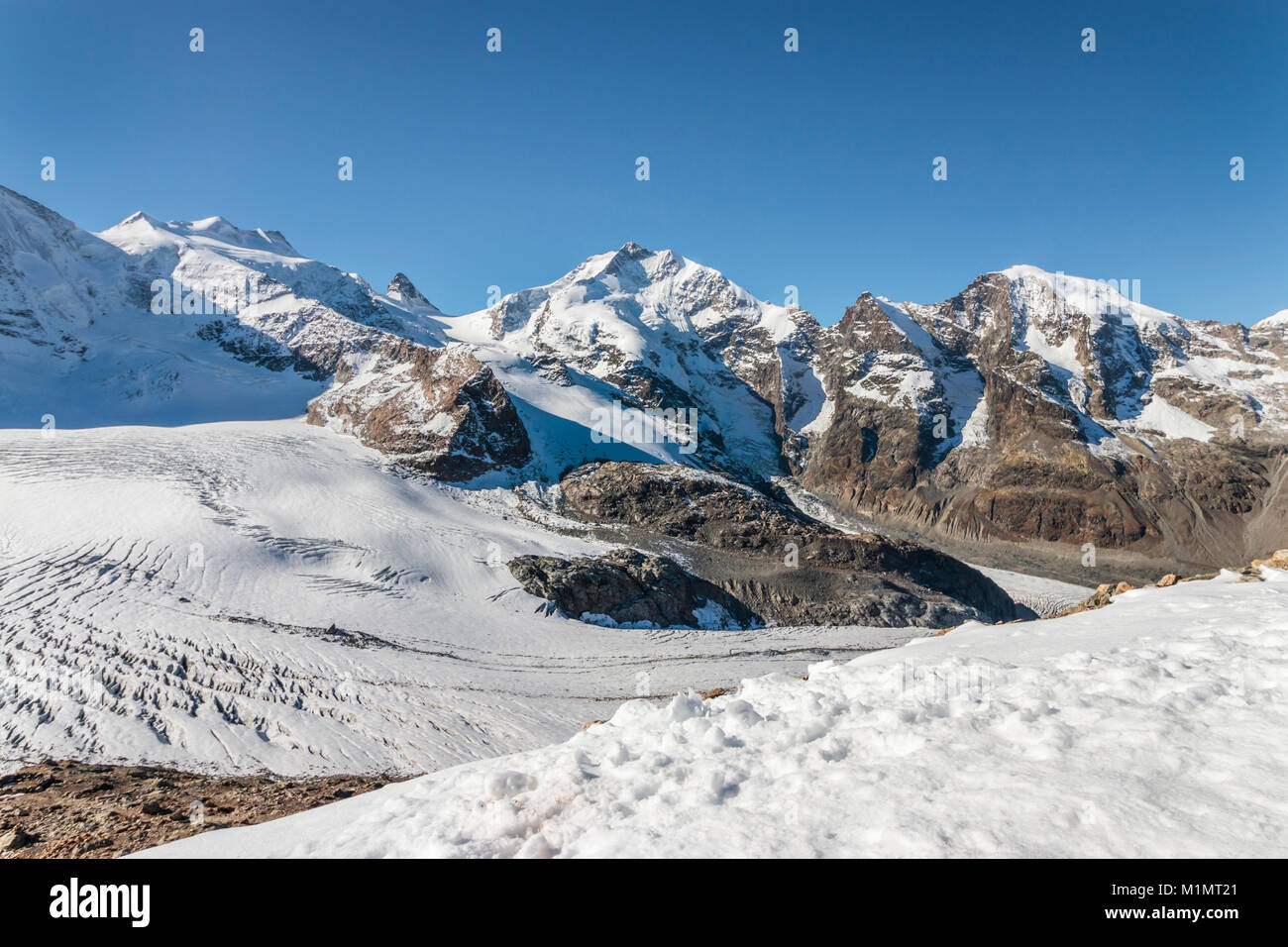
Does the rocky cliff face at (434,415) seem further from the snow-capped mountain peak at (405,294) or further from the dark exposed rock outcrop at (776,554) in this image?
the snow-capped mountain peak at (405,294)

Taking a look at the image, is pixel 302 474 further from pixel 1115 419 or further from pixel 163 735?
pixel 1115 419

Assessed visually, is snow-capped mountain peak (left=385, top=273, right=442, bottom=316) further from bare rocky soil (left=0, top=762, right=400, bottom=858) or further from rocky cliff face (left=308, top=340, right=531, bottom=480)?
bare rocky soil (left=0, top=762, right=400, bottom=858)

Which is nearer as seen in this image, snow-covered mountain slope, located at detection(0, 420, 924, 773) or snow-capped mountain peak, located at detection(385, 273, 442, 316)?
snow-covered mountain slope, located at detection(0, 420, 924, 773)

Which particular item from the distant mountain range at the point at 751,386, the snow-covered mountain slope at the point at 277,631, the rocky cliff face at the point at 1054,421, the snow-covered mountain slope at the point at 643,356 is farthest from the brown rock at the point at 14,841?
the rocky cliff face at the point at 1054,421

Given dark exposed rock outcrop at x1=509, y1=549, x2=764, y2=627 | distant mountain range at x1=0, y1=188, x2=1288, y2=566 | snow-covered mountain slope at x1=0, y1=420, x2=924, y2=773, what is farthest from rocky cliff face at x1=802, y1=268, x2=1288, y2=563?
snow-covered mountain slope at x1=0, y1=420, x2=924, y2=773

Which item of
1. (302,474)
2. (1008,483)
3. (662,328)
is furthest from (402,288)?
(1008,483)

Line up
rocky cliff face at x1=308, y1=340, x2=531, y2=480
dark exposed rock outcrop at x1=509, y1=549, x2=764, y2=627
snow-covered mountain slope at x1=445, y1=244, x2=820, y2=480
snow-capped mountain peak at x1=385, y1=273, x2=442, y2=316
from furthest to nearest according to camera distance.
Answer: snow-capped mountain peak at x1=385, y1=273, x2=442, y2=316
snow-covered mountain slope at x1=445, y1=244, x2=820, y2=480
rocky cliff face at x1=308, y1=340, x2=531, y2=480
dark exposed rock outcrop at x1=509, y1=549, x2=764, y2=627
